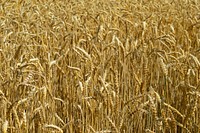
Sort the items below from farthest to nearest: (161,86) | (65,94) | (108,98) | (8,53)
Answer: (8,53), (161,86), (65,94), (108,98)

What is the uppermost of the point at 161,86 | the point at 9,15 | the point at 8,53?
the point at 9,15

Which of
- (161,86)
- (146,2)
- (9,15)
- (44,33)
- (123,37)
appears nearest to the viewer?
(161,86)

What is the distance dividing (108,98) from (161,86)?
0.66 meters

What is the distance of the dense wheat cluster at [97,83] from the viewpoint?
1.29m

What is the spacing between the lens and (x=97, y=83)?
5.33 ft

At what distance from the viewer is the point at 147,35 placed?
2.71 m

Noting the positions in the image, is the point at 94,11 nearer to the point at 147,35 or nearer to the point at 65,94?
the point at 147,35

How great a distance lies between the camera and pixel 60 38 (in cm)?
245

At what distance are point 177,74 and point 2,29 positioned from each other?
1.22 metres

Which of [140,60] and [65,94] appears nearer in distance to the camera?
[65,94]

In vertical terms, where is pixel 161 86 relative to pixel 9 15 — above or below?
below

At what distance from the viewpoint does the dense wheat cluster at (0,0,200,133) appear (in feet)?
4.23

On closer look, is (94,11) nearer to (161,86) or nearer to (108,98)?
(161,86)

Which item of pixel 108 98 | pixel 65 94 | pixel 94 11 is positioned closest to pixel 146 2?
pixel 94 11
